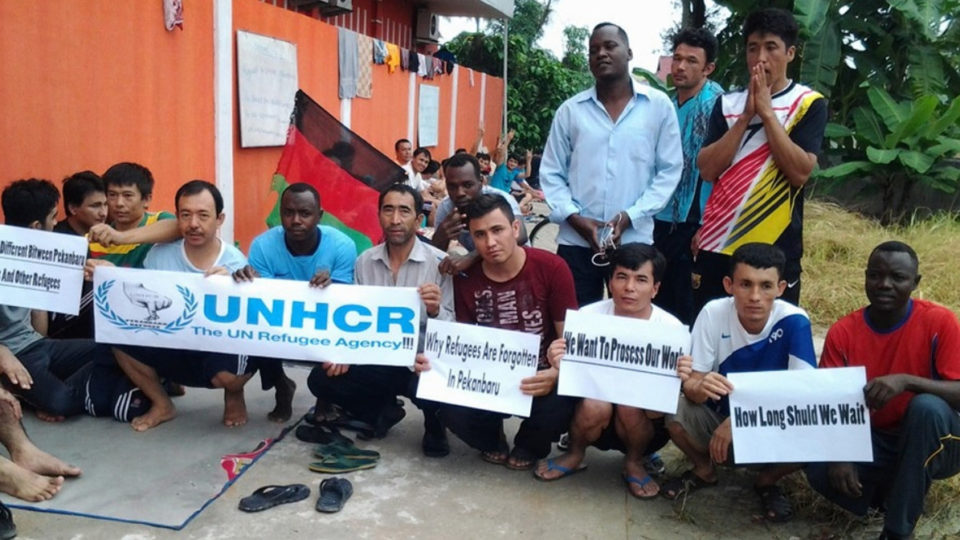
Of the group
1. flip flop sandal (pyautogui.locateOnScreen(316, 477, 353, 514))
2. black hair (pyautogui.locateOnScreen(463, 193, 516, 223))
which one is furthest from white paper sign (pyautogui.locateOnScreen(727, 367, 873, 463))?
flip flop sandal (pyautogui.locateOnScreen(316, 477, 353, 514))

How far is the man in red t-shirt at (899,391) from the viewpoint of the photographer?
2.88 m

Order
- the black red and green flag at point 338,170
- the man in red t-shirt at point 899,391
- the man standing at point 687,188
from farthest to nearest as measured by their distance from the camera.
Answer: the black red and green flag at point 338,170, the man standing at point 687,188, the man in red t-shirt at point 899,391

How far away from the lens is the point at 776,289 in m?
3.22

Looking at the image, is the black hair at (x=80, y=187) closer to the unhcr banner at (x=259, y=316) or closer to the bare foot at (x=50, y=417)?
the unhcr banner at (x=259, y=316)

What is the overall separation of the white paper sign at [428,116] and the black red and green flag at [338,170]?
21.8 feet

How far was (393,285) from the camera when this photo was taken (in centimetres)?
393

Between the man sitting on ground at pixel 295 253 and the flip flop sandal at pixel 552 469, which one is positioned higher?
the man sitting on ground at pixel 295 253

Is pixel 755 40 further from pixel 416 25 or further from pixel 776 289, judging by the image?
pixel 416 25

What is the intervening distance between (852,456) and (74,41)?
4.54m

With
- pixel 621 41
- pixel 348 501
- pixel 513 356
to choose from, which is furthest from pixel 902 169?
pixel 348 501

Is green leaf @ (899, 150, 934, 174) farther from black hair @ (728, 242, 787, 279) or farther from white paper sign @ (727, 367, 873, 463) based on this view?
white paper sign @ (727, 367, 873, 463)

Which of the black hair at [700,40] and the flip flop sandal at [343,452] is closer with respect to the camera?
the flip flop sandal at [343,452]

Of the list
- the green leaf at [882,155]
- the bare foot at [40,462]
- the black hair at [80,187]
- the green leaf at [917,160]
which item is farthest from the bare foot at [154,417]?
the green leaf at [917,160]

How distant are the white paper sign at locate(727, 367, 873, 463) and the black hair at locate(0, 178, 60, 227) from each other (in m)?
3.14
